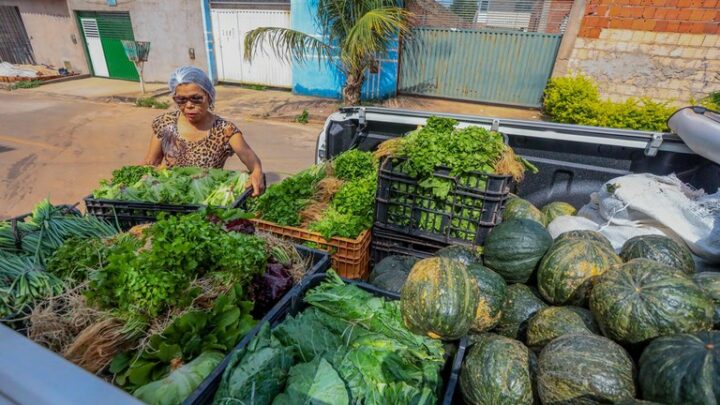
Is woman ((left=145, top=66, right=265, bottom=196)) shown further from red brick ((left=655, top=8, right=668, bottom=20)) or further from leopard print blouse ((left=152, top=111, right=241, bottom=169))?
red brick ((left=655, top=8, right=668, bottom=20))

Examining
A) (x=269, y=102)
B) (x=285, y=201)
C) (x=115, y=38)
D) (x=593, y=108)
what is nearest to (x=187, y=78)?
(x=285, y=201)

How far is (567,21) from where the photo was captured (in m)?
9.38

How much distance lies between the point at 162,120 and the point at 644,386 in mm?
4388

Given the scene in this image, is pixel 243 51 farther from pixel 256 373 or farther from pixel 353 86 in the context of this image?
pixel 256 373

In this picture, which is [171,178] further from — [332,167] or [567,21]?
[567,21]

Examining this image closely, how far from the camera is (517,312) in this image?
7.39 feet

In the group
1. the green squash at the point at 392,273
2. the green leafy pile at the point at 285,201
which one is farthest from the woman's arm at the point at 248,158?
the green squash at the point at 392,273

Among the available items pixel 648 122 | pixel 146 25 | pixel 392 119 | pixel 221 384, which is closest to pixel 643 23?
pixel 648 122

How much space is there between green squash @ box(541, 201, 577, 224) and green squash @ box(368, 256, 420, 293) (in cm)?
129

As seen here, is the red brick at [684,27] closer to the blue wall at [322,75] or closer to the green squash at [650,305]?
the blue wall at [322,75]

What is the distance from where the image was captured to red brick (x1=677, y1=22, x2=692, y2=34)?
773cm

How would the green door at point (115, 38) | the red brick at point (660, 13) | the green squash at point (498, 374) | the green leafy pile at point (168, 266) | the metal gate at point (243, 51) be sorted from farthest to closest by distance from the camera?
the green door at point (115, 38) < the metal gate at point (243, 51) < the red brick at point (660, 13) < the green squash at point (498, 374) < the green leafy pile at point (168, 266)

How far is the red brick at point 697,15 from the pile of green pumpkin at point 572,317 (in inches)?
328

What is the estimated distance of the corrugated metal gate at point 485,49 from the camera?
10.2m
